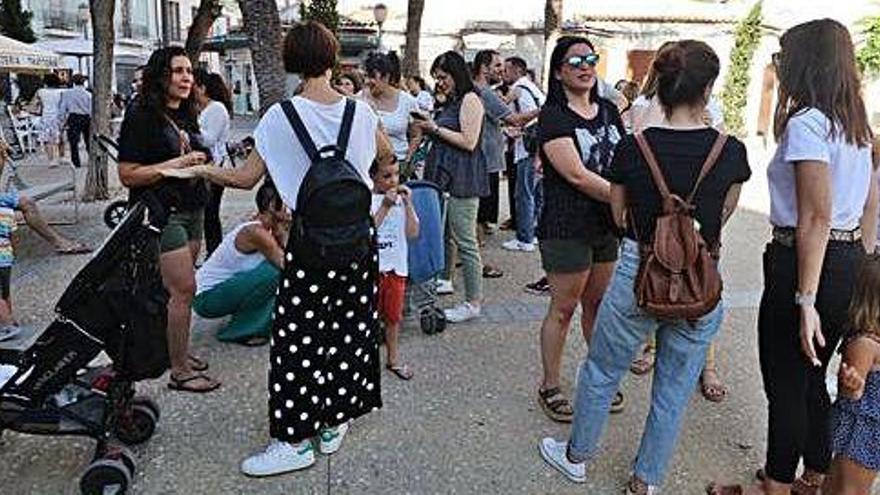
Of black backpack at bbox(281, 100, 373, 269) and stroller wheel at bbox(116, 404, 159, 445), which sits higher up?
black backpack at bbox(281, 100, 373, 269)

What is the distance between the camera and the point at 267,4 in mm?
6441

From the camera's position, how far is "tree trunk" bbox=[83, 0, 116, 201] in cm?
918

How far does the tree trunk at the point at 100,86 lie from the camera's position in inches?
361

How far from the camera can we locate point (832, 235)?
2514 millimetres

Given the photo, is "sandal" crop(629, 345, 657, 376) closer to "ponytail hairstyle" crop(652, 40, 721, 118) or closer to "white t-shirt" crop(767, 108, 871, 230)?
"white t-shirt" crop(767, 108, 871, 230)

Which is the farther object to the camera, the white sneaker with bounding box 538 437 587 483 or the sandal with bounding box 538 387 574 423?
the sandal with bounding box 538 387 574 423

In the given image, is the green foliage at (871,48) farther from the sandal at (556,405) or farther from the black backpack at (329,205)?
the black backpack at (329,205)

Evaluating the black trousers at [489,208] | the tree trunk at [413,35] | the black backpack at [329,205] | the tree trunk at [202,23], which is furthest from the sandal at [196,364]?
the tree trunk at [413,35]

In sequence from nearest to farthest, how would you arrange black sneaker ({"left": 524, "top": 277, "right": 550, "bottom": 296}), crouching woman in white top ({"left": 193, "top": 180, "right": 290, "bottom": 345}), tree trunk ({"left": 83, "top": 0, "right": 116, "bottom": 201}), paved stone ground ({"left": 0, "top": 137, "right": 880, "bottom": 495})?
paved stone ground ({"left": 0, "top": 137, "right": 880, "bottom": 495}), crouching woman in white top ({"left": 193, "top": 180, "right": 290, "bottom": 345}), black sneaker ({"left": 524, "top": 277, "right": 550, "bottom": 296}), tree trunk ({"left": 83, "top": 0, "right": 116, "bottom": 201})

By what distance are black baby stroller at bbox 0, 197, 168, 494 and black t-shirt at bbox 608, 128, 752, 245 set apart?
5.97 ft

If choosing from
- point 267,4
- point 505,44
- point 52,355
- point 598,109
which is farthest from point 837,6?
point 52,355

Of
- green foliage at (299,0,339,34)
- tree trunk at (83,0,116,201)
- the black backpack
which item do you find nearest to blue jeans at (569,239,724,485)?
the black backpack

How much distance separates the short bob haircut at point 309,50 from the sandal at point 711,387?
8.31ft

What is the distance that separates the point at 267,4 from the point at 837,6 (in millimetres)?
20180
